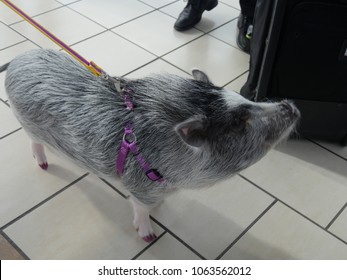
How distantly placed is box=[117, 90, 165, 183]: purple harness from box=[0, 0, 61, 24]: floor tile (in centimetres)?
177

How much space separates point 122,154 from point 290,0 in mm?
856

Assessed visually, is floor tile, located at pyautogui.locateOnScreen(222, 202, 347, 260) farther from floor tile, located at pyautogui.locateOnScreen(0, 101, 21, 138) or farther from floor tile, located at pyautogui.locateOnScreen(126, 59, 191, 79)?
floor tile, located at pyautogui.locateOnScreen(0, 101, 21, 138)

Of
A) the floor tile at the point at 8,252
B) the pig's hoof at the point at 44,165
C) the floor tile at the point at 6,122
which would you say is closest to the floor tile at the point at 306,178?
the pig's hoof at the point at 44,165

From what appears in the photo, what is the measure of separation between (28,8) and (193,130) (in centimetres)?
217

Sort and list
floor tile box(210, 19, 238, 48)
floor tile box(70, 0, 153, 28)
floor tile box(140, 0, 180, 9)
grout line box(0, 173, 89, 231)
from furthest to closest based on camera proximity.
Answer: floor tile box(140, 0, 180, 9) < floor tile box(70, 0, 153, 28) < floor tile box(210, 19, 238, 48) < grout line box(0, 173, 89, 231)

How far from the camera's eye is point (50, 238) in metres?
1.38

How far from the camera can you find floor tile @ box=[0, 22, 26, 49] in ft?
7.33

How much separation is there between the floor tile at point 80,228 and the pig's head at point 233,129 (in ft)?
1.80

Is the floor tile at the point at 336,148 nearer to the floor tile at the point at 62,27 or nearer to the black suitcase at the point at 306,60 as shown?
the black suitcase at the point at 306,60

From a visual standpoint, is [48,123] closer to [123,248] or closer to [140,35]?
[123,248]

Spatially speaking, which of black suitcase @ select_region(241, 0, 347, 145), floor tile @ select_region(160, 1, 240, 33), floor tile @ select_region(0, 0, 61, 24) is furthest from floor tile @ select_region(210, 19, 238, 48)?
floor tile @ select_region(0, 0, 61, 24)

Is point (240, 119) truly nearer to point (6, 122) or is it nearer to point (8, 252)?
point (8, 252)

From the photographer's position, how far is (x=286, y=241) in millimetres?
1427
